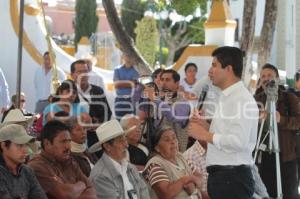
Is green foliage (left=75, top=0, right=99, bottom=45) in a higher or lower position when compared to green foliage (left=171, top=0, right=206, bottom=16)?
higher

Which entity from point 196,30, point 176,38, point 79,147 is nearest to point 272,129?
point 79,147

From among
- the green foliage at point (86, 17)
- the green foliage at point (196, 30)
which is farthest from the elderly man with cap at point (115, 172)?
the green foliage at point (196, 30)

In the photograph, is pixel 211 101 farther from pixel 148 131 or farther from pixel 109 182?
pixel 109 182

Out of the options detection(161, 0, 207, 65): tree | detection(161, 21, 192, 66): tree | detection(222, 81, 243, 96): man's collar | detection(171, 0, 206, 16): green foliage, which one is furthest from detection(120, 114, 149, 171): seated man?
detection(161, 21, 192, 66): tree

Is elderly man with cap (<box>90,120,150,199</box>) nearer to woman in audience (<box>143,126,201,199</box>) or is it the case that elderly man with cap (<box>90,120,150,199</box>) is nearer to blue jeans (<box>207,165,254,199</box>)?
woman in audience (<box>143,126,201,199</box>)

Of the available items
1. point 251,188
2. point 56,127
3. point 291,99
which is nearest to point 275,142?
point 291,99

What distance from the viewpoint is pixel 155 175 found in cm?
554

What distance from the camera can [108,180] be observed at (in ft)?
16.8

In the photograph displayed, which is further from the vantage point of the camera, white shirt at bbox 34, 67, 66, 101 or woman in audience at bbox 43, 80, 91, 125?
white shirt at bbox 34, 67, 66, 101

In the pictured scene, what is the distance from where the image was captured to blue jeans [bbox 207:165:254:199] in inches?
175

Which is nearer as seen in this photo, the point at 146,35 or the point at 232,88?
the point at 232,88

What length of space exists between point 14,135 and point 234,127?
159 cm

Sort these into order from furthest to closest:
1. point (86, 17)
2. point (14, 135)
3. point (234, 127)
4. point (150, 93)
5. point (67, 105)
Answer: point (86, 17), point (150, 93), point (67, 105), point (14, 135), point (234, 127)

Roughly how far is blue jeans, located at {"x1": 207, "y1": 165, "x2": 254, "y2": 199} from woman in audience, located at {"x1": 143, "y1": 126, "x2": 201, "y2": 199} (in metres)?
0.99
